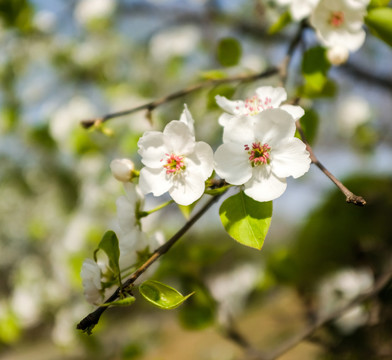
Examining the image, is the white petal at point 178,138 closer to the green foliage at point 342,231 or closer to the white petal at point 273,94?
the white petal at point 273,94

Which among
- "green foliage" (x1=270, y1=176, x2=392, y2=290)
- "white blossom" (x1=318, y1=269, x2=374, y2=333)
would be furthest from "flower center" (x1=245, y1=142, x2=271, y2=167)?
"green foliage" (x1=270, y1=176, x2=392, y2=290)

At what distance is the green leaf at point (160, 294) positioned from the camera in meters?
0.33

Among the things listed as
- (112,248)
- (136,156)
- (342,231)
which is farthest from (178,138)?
(342,231)

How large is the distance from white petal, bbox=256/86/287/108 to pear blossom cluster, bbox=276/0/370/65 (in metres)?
0.15

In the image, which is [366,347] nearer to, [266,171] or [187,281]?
[187,281]

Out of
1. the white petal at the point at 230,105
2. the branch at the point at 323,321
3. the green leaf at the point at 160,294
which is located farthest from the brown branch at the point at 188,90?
the branch at the point at 323,321

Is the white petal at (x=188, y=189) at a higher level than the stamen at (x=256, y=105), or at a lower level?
lower

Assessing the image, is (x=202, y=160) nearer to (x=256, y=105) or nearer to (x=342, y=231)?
(x=256, y=105)

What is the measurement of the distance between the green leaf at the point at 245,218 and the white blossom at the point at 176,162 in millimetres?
32

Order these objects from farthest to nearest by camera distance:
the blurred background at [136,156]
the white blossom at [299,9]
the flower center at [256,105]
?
1. the blurred background at [136,156]
2. the white blossom at [299,9]
3. the flower center at [256,105]

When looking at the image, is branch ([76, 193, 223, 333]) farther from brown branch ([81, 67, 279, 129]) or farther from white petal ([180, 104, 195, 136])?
brown branch ([81, 67, 279, 129])

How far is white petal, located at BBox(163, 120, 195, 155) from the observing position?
376mm

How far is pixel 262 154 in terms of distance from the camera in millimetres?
377

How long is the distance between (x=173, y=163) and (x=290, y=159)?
115 millimetres
